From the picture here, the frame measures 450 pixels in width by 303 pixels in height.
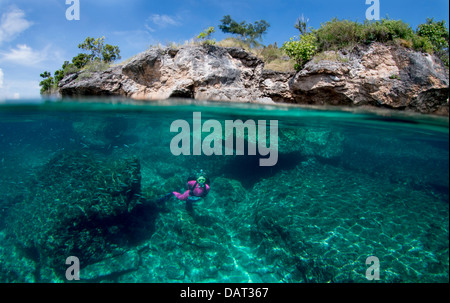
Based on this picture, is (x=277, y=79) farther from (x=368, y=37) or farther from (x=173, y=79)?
(x=173, y=79)

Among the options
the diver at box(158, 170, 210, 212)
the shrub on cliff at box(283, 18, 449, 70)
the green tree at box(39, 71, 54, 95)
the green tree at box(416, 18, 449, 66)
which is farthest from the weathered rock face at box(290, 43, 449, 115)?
the green tree at box(39, 71, 54, 95)

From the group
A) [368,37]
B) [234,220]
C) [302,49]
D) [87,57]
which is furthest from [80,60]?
[368,37]

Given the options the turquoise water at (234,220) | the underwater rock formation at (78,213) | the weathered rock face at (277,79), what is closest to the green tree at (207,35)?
the weathered rock face at (277,79)

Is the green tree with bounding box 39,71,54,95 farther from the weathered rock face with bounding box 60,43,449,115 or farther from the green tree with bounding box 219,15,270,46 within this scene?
the green tree with bounding box 219,15,270,46

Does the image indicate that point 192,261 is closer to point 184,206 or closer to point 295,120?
point 184,206

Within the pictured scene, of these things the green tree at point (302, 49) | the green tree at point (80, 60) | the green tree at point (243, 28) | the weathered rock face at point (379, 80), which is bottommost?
the weathered rock face at point (379, 80)

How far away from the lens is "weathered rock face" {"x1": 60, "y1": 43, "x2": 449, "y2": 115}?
1059cm

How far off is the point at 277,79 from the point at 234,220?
29.3 ft

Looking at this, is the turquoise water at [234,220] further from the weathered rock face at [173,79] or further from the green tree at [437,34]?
the green tree at [437,34]

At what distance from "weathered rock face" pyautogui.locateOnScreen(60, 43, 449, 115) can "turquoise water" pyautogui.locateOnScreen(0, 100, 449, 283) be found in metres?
0.88

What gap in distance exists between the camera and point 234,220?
1108cm

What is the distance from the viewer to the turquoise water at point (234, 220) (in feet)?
26.6

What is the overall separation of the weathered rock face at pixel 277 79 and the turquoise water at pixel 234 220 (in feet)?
2.90
